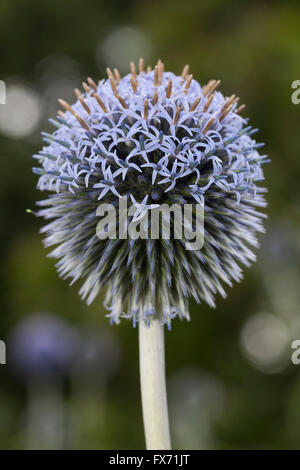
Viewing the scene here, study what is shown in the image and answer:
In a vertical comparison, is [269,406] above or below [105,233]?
below

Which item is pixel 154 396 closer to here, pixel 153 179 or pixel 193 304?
pixel 153 179

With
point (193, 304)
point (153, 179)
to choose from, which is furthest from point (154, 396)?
point (193, 304)

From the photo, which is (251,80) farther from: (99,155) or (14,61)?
(99,155)

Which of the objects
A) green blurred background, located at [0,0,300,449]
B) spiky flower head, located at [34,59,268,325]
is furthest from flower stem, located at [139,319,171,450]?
green blurred background, located at [0,0,300,449]

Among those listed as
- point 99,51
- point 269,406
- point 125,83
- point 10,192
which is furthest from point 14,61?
point 125,83

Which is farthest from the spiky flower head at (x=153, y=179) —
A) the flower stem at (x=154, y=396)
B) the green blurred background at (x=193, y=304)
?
the green blurred background at (x=193, y=304)

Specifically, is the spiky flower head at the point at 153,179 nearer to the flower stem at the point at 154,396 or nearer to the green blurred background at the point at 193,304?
the flower stem at the point at 154,396
